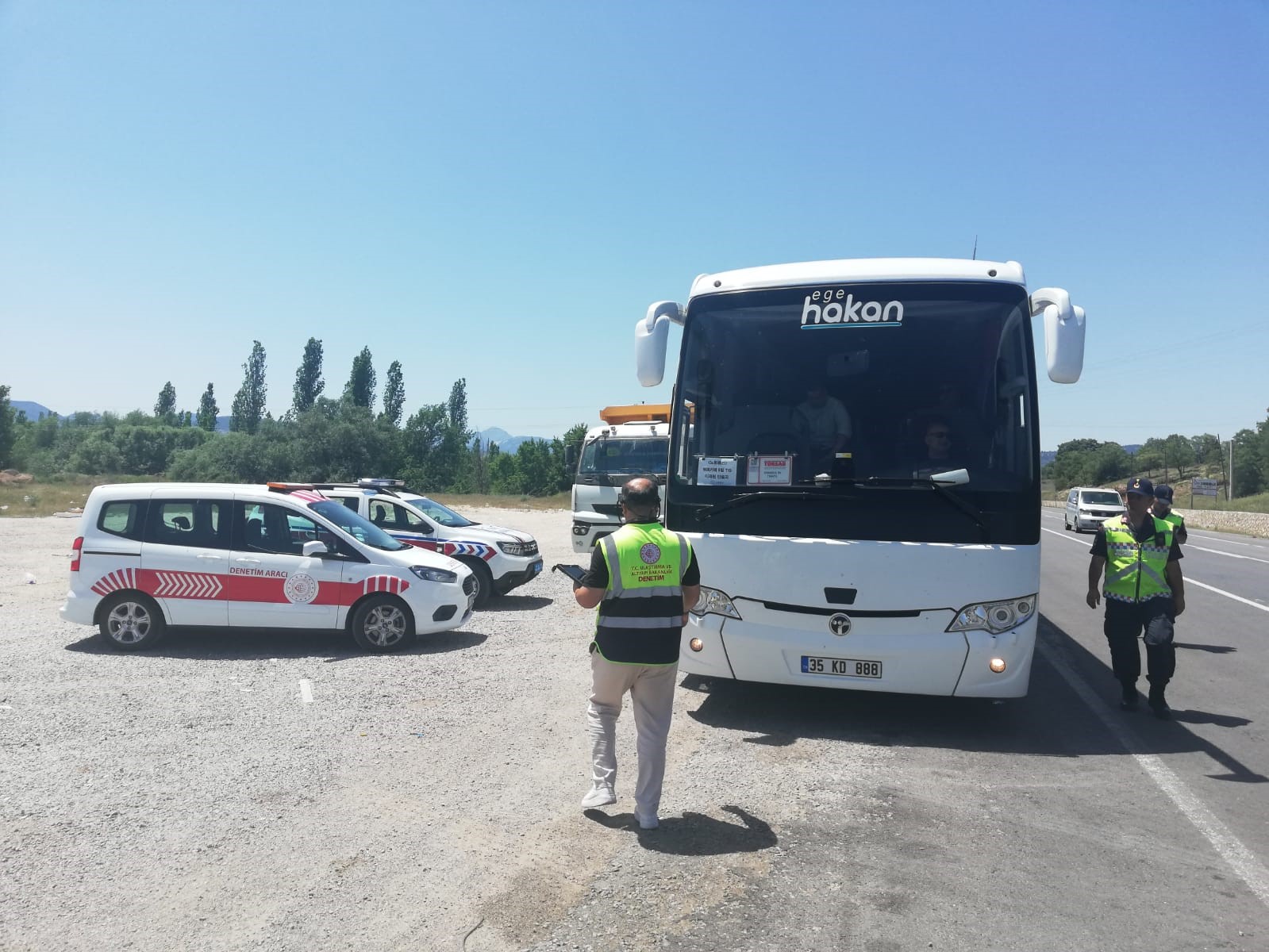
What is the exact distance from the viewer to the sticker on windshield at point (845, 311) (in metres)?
→ 7.00

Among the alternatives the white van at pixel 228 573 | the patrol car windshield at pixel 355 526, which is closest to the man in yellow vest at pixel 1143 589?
the white van at pixel 228 573

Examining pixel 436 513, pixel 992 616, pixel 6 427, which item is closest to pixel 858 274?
pixel 992 616

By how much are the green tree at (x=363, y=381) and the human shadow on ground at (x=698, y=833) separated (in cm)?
10361

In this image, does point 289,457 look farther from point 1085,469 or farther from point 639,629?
point 1085,469

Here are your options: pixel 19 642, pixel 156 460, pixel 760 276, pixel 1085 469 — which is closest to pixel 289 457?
pixel 156 460

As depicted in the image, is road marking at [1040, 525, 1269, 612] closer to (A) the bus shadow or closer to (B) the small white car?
(A) the bus shadow

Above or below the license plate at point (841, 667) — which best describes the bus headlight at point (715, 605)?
above

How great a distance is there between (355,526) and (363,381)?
322 ft

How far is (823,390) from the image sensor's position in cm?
699

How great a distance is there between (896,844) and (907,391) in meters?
3.28

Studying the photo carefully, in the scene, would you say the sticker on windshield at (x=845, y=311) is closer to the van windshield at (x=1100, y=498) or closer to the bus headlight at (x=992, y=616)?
the bus headlight at (x=992, y=616)

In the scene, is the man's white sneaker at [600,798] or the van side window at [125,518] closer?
the man's white sneaker at [600,798]

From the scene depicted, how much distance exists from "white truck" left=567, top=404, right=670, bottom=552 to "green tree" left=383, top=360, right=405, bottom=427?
91.9m

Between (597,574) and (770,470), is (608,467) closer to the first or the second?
(770,470)
